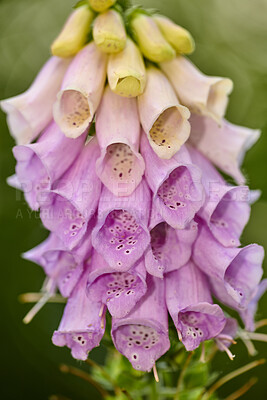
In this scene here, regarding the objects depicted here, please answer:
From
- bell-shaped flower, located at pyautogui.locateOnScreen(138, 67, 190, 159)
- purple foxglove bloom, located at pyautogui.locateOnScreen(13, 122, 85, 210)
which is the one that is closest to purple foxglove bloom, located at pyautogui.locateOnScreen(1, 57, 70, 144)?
purple foxglove bloom, located at pyautogui.locateOnScreen(13, 122, 85, 210)

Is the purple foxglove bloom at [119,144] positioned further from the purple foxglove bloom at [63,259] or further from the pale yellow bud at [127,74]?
the purple foxglove bloom at [63,259]

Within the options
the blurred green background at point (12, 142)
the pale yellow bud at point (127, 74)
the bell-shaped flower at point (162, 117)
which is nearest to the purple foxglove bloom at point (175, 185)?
the bell-shaped flower at point (162, 117)

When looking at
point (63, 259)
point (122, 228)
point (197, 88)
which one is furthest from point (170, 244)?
point (197, 88)

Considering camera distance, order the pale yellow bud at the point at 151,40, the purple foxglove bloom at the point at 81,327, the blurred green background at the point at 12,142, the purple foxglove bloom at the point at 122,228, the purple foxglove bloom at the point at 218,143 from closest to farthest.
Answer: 1. the purple foxglove bloom at the point at 122,228
2. the purple foxglove bloom at the point at 81,327
3. the pale yellow bud at the point at 151,40
4. the purple foxglove bloom at the point at 218,143
5. the blurred green background at the point at 12,142

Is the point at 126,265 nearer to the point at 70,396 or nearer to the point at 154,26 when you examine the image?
the point at 154,26

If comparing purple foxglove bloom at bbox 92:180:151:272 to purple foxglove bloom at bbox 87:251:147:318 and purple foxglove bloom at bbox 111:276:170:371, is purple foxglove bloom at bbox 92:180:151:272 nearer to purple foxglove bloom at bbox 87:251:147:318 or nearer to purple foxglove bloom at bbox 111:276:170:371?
purple foxglove bloom at bbox 87:251:147:318

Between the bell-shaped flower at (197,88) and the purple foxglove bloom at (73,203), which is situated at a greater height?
the bell-shaped flower at (197,88)

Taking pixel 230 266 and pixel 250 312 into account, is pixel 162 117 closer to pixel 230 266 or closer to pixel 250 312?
pixel 230 266
